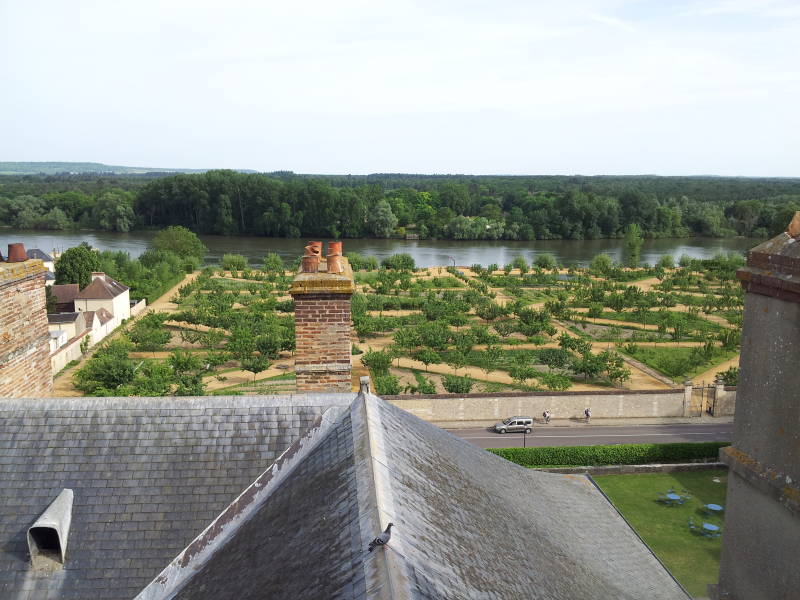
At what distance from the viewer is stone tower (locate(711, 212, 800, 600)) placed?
4.84 m

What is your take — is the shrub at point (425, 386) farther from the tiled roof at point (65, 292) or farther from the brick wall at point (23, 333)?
the tiled roof at point (65, 292)

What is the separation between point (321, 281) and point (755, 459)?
4.75 meters

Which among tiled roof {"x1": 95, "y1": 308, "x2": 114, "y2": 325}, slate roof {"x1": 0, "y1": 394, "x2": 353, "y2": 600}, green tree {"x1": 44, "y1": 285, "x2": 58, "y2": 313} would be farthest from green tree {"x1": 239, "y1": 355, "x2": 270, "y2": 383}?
slate roof {"x1": 0, "y1": 394, "x2": 353, "y2": 600}

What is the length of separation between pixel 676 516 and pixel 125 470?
1483 centimetres

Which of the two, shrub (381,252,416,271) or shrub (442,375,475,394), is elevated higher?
shrub (381,252,416,271)

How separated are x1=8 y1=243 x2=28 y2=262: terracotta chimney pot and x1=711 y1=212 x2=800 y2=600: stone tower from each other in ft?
26.5

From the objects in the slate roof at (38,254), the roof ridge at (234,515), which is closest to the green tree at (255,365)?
the roof ridge at (234,515)

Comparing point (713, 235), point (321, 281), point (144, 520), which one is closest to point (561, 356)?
point (321, 281)

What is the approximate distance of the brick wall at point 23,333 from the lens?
801 cm

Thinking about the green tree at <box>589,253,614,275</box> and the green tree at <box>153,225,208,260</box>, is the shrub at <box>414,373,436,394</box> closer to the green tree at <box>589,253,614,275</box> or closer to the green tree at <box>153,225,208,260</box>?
the green tree at <box>589,253,614,275</box>

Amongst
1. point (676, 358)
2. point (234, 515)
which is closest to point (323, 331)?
point (234, 515)

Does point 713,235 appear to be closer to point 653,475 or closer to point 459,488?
point 653,475

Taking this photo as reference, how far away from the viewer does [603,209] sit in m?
96.1

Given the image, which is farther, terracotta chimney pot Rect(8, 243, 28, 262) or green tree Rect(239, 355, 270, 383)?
green tree Rect(239, 355, 270, 383)
